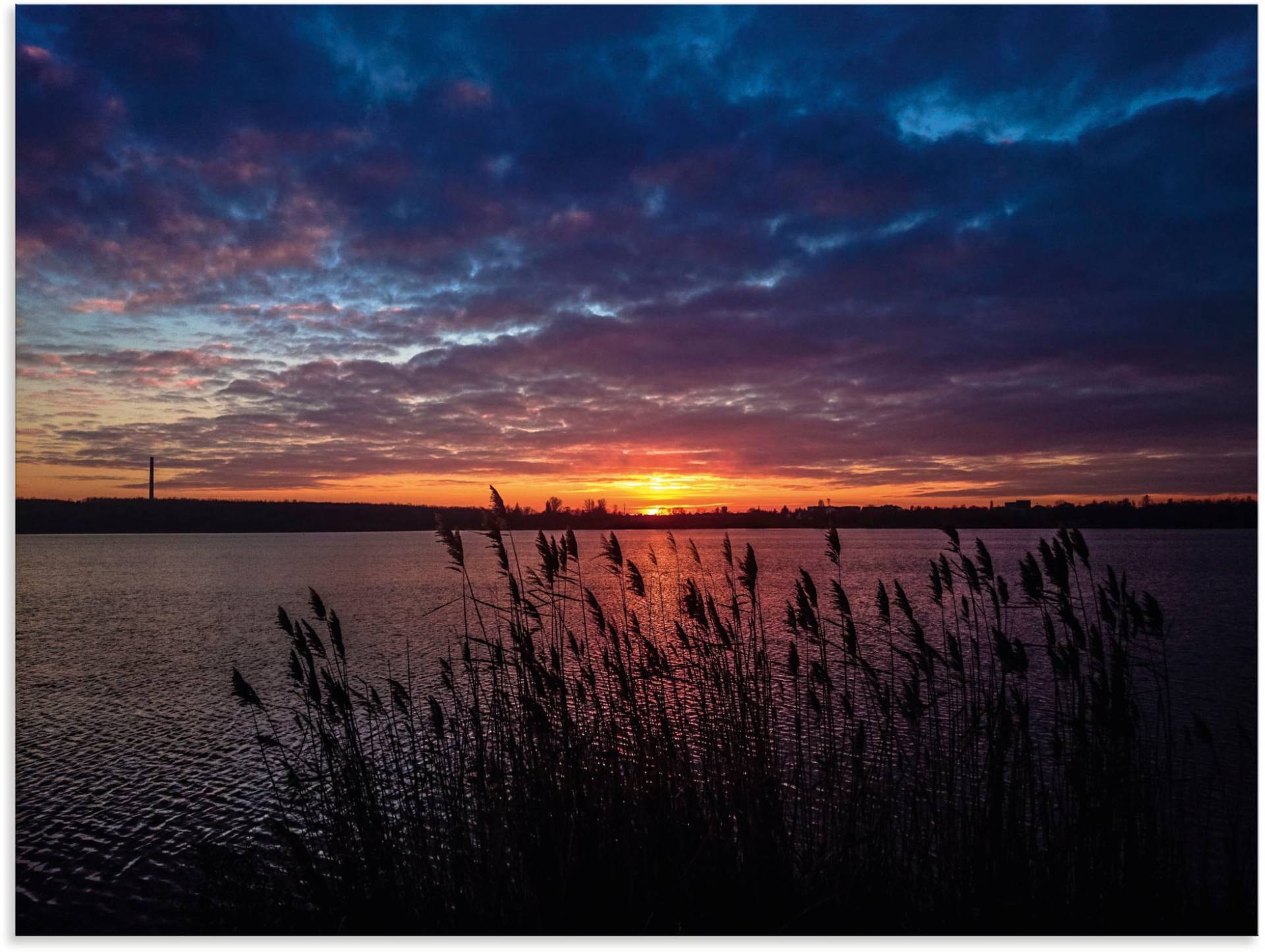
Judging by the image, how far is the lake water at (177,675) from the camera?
27.9 feet

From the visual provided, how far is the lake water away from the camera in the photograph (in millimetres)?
8500

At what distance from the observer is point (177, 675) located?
18547mm

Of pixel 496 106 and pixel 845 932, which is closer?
pixel 845 932

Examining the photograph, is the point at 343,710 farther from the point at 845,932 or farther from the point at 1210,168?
the point at 1210,168

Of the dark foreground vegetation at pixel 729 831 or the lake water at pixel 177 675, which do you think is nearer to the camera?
the dark foreground vegetation at pixel 729 831

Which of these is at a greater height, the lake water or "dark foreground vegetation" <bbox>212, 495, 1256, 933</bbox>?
"dark foreground vegetation" <bbox>212, 495, 1256, 933</bbox>

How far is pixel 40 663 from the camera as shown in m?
20.0

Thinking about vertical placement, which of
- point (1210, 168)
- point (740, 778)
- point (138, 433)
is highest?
point (1210, 168)

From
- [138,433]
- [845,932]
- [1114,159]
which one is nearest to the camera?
[845,932]

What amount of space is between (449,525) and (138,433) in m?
10.7

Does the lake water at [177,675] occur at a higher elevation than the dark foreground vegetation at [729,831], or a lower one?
lower

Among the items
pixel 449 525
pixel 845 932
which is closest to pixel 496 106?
pixel 449 525

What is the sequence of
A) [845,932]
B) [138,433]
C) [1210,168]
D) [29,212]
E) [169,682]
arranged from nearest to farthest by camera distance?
[845,932]
[1210,168]
[29,212]
[138,433]
[169,682]

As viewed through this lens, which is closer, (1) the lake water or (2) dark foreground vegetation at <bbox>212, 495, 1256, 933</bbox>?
(2) dark foreground vegetation at <bbox>212, 495, 1256, 933</bbox>
